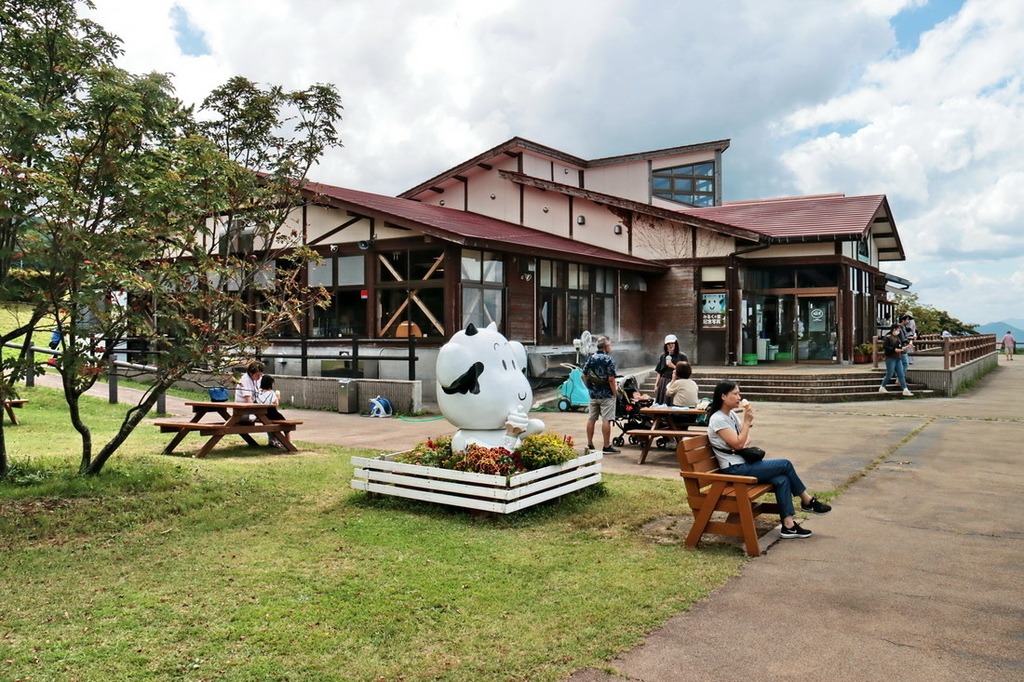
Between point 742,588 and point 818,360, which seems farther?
point 818,360

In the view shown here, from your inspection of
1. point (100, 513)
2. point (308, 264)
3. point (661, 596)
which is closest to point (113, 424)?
point (100, 513)

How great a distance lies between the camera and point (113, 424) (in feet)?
40.8

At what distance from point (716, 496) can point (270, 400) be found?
23.4 feet

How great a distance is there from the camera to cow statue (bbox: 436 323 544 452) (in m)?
7.12

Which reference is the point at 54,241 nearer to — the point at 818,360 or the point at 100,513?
the point at 100,513

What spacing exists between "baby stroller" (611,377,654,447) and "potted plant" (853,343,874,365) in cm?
1212

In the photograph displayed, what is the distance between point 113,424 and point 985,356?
85.0 ft

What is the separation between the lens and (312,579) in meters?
4.96

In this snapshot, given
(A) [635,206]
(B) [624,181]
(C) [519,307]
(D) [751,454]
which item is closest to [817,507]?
(D) [751,454]

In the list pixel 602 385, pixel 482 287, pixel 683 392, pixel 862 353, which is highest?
pixel 482 287

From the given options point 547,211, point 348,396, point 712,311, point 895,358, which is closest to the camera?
point 348,396

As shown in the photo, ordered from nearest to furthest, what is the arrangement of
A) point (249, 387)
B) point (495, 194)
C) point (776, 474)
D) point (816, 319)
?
1. point (776, 474)
2. point (249, 387)
3. point (816, 319)
4. point (495, 194)

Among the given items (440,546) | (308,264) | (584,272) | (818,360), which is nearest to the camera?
(440,546)

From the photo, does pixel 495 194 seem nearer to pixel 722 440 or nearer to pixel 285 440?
pixel 285 440
